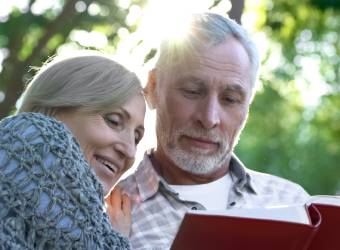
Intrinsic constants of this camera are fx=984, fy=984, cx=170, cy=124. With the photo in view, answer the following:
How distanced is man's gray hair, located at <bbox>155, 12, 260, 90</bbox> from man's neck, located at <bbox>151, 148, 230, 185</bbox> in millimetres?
391

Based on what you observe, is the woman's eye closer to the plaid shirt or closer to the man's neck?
the plaid shirt

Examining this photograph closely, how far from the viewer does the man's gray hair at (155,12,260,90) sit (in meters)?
4.21

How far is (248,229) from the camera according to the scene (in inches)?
104

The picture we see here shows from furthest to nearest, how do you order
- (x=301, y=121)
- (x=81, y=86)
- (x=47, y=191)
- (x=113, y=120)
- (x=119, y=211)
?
(x=301, y=121) < (x=119, y=211) < (x=113, y=120) < (x=81, y=86) < (x=47, y=191)

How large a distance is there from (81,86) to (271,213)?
0.76 meters

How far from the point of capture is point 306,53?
58.6 ft

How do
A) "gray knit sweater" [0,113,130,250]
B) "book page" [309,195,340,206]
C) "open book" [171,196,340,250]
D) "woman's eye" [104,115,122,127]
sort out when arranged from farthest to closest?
"woman's eye" [104,115,122,127]
"book page" [309,195,340,206]
"open book" [171,196,340,250]
"gray knit sweater" [0,113,130,250]

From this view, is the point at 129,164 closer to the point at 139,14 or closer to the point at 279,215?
the point at 279,215

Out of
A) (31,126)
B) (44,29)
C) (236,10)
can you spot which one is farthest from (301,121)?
(31,126)

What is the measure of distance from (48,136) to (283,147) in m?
→ 15.4

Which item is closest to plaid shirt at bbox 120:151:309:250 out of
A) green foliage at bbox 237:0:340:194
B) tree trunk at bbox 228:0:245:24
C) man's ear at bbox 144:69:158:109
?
man's ear at bbox 144:69:158:109

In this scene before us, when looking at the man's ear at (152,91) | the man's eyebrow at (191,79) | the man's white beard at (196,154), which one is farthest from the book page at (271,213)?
the man's ear at (152,91)

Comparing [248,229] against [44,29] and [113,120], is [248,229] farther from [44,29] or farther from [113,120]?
[44,29]

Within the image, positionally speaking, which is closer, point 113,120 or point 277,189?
point 113,120
